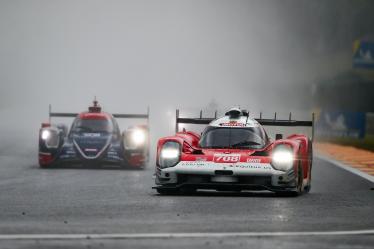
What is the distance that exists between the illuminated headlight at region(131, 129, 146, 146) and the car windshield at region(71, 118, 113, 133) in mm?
642

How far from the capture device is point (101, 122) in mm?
24031

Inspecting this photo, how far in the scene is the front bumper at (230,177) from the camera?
15.2 m

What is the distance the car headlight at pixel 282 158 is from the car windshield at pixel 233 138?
0.93 meters

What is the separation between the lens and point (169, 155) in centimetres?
1566

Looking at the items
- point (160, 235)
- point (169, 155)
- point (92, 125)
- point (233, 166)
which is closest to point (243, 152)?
point (233, 166)

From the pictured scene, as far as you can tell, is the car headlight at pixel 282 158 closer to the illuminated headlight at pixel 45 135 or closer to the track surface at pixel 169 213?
the track surface at pixel 169 213

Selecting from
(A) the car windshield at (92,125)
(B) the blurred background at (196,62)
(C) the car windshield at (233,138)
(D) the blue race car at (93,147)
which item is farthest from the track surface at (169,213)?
(B) the blurred background at (196,62)

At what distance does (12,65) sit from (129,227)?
9599 cm

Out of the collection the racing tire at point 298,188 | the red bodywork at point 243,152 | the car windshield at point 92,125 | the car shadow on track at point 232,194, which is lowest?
the car shadow on track at point 232,194

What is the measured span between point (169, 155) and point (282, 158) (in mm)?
1542

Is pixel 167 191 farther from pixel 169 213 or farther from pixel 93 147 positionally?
pixel 93 147

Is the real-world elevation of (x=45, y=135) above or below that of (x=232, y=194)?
above

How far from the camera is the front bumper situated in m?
15.2

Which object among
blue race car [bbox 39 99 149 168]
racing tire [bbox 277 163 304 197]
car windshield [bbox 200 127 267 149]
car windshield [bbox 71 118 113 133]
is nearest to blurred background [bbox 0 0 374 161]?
car windshield [bbox 71 118 113 133]
